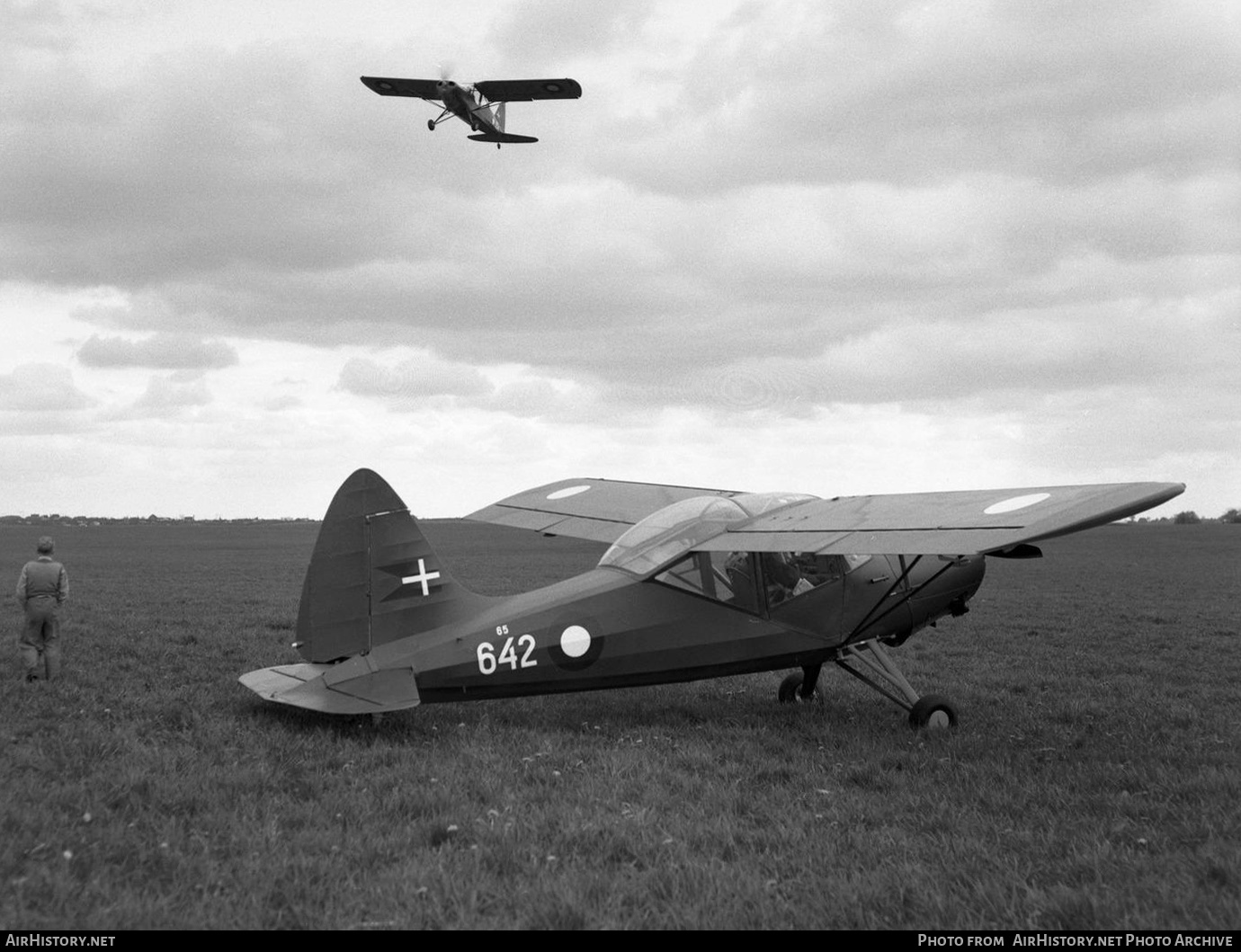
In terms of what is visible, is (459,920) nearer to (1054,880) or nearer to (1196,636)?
(1054,880)

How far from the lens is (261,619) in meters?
16.4

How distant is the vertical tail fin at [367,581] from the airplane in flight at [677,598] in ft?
0.04

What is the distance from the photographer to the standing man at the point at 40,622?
1038cm

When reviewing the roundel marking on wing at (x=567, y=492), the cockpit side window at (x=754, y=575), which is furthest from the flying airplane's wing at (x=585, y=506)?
the cockpit side window at (x=754, y=575)

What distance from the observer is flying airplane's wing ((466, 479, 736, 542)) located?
38.3ft

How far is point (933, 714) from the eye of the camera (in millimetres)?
8742

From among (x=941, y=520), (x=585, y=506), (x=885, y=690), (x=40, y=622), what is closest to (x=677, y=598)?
(x=885, y=690)

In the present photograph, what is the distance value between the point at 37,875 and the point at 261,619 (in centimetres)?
1222

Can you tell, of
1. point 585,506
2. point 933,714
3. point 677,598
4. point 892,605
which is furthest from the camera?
point 585,506

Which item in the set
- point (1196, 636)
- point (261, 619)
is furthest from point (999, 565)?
point (261, 619)

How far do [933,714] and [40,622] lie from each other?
31.2ft

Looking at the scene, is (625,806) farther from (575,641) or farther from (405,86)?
(405,86)

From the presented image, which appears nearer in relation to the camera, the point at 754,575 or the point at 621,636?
the point at 621,636

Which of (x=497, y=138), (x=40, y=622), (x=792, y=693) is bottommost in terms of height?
(x=792, y=693)
